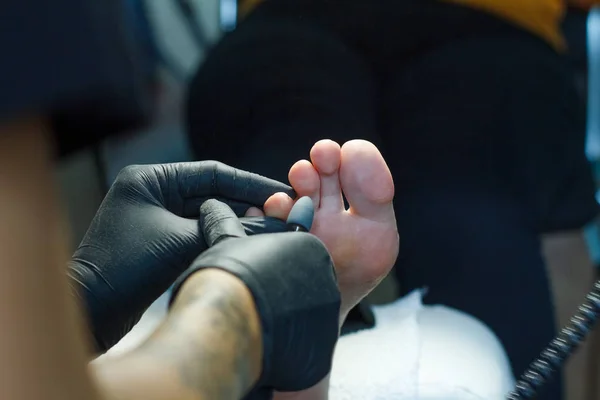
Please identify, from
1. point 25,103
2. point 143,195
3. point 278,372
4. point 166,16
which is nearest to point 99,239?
point 143,195

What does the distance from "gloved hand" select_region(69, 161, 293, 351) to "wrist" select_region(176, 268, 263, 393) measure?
113 millimetres

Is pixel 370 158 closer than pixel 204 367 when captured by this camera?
No

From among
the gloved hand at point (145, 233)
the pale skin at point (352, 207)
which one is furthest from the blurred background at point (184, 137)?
the pale skin at point (352, 207)

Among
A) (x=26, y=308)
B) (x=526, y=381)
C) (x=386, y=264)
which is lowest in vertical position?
(x=526, y=381)

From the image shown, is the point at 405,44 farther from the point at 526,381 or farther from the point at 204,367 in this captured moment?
the point at 204,367

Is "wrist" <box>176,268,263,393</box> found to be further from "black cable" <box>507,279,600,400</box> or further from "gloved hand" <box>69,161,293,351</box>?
"black cable" <box>507,279,600,400</box>

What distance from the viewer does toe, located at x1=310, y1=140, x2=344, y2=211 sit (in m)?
0.58

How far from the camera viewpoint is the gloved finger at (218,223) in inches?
19.2

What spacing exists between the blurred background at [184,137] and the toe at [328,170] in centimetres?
12

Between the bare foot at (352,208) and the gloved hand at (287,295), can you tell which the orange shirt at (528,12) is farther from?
the gloved hand at (287,295)

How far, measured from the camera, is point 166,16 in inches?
34.3

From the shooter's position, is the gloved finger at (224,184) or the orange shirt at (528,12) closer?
the gloved finger at (224,184)

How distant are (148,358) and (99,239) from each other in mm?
176

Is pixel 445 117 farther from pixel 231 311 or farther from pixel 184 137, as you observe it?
pixel 231 311
